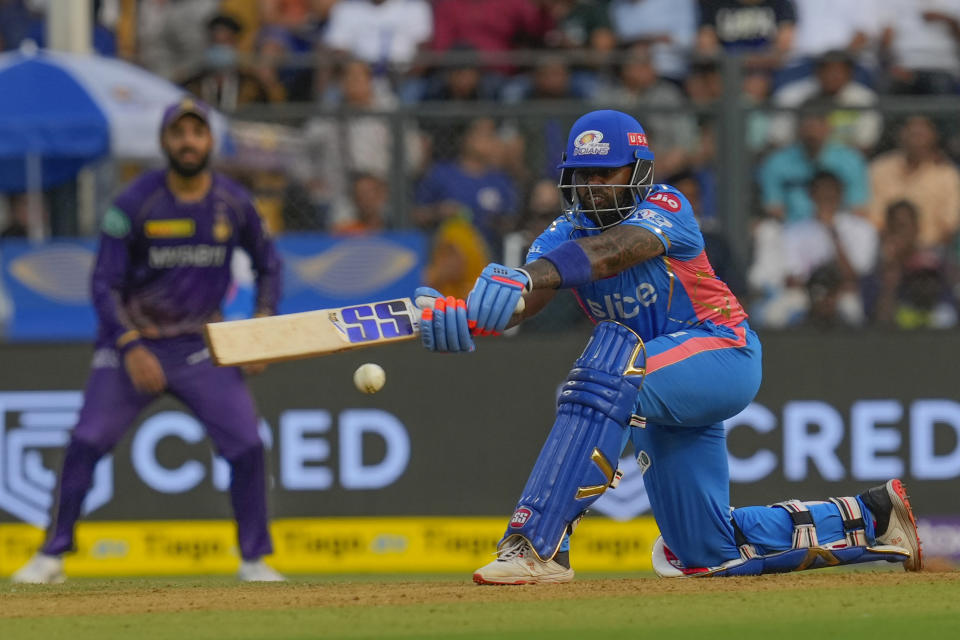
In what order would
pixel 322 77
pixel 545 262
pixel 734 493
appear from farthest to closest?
pixel 322 77 < pixel 734 493 < pixel 545 262

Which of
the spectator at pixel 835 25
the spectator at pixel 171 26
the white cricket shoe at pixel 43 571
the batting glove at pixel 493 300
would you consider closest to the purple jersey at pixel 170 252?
the white cricket shoe at pixel 43 571

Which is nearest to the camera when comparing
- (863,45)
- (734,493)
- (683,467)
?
(683,467)

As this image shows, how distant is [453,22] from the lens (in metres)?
13.8

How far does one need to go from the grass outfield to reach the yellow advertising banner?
4.03 meters

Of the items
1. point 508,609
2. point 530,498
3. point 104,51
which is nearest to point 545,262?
point 530,498

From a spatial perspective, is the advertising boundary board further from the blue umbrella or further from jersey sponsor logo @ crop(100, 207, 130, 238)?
jersey sponsor logo @ crop(100, 207, 130, 238)

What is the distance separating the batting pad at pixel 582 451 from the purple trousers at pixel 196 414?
3.03 m

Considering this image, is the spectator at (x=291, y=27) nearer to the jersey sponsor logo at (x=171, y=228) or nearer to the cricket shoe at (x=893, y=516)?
the jersey sponsor logo at (x=171, y=228)

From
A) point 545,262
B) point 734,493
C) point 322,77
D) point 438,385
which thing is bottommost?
point 734,493

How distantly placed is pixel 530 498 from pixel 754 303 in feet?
17.5

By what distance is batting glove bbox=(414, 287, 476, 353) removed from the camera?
6344 millimetres

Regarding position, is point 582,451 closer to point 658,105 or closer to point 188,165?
point 188,165

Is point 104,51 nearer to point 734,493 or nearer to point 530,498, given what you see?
point 734,493

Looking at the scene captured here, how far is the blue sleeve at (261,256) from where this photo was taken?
9.62 m
